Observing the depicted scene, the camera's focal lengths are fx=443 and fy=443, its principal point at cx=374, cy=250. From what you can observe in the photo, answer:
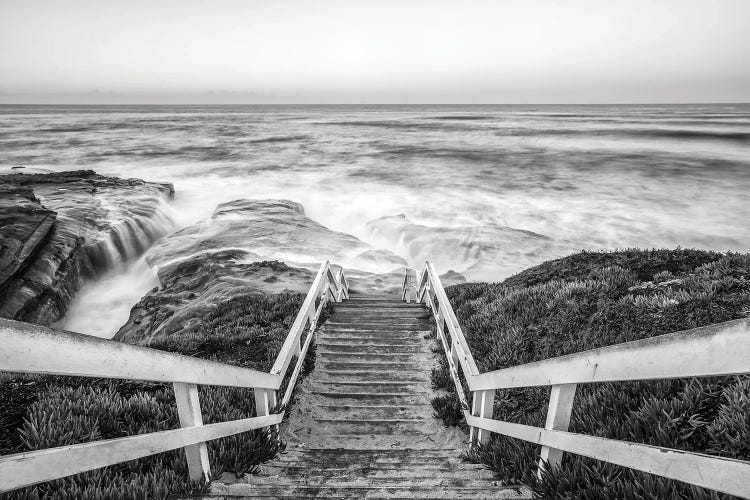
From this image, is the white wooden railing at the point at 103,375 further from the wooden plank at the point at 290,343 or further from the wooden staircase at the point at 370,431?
the wooden plank at the point at 290,343

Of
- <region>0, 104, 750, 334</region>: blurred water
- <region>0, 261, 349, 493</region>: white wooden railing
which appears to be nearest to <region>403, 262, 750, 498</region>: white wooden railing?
<region>0, 261, 349, 493</region>: white wooden railing

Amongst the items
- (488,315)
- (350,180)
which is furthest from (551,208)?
(488,315)

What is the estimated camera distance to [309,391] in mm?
5867

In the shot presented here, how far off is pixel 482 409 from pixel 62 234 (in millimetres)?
15950

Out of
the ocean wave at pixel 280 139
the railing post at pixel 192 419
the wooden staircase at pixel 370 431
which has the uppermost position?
the railing post at pixel 192 419

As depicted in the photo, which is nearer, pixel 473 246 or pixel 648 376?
pixel 648 376

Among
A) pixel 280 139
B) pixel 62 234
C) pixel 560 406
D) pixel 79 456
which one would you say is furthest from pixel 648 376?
pixel 280 139

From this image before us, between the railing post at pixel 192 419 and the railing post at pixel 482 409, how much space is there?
7.54 feet

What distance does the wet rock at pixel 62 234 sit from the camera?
476 inches

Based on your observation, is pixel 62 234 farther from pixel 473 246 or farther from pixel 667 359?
pixel 667 359

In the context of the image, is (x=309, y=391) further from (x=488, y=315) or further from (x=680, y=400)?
(x=680, y=400)

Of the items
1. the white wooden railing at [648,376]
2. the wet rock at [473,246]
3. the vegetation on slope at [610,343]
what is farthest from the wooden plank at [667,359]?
Answer: the wet rock at [473,246]

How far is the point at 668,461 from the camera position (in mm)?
1741

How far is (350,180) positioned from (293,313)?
81.1ft
